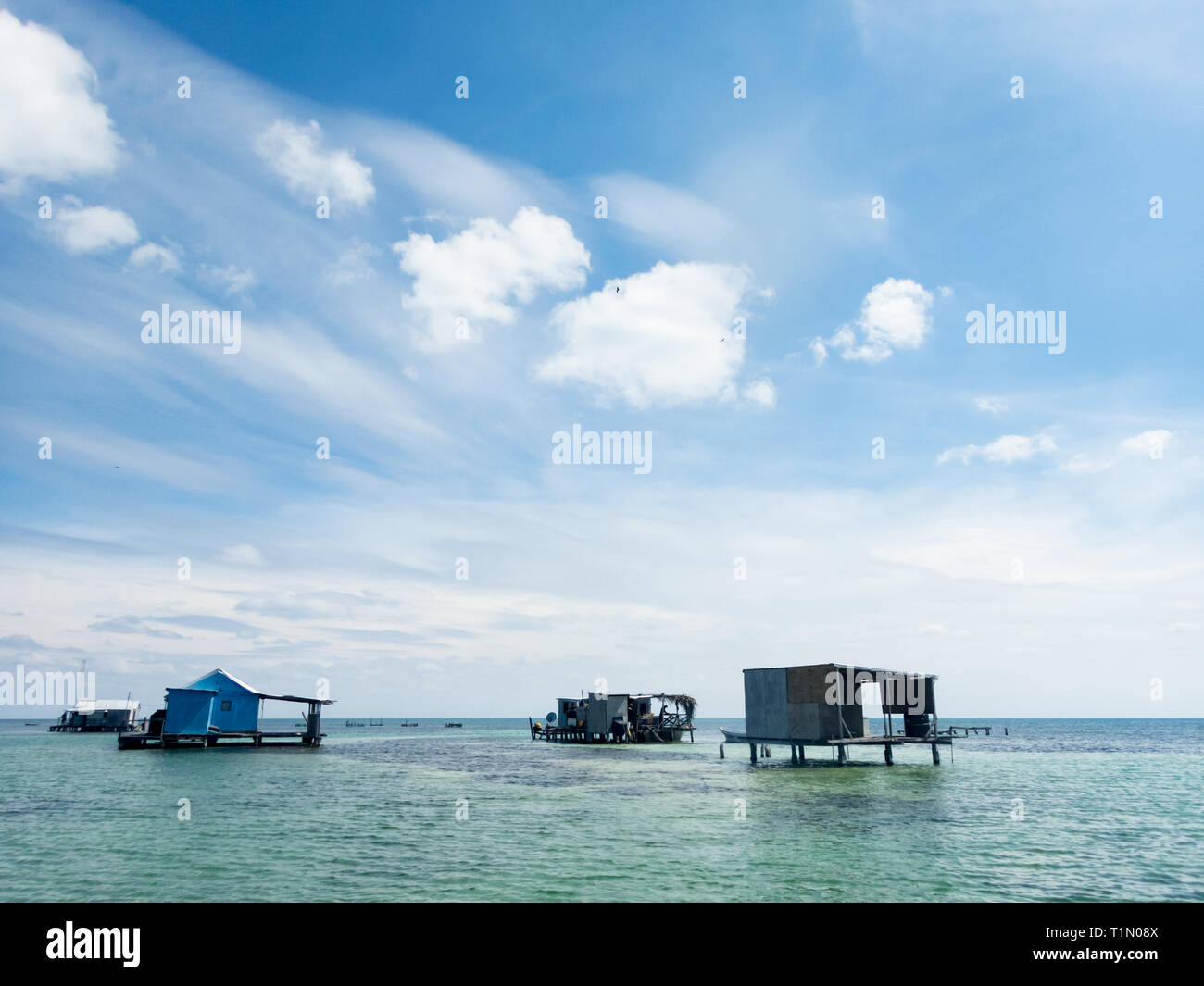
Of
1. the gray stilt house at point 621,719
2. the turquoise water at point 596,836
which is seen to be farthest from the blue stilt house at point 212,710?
the gray stilt house at point 621,719

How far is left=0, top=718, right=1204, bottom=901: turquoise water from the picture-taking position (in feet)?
60.6

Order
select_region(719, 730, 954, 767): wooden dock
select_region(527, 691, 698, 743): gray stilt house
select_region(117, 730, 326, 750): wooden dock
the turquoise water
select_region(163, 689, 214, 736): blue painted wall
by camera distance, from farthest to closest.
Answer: select_region(527, 691, 698, 743): gray stilt house → select_region(117, 730, 326, 750): wooden dock → select_region(163, 689, 214, 736): blue painted wall → select_region(719, 730, 954, 767): wooden dock → the turquoise water

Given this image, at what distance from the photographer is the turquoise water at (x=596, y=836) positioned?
18469 mm

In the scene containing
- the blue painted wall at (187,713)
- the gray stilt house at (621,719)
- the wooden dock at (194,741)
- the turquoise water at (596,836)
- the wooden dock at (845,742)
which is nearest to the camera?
the turquoise water at (596,836)

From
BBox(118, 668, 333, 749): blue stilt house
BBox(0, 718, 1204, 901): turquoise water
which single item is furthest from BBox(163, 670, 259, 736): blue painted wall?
BBox(0, 718, 1204, 901): turquoise water

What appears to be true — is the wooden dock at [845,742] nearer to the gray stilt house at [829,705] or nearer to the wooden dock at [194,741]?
the gray stilt house at [829,705]

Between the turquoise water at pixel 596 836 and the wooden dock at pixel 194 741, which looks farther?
the wooden dock at pixel 194 741

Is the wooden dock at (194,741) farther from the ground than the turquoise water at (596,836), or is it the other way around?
the turquoise water at (596,836)

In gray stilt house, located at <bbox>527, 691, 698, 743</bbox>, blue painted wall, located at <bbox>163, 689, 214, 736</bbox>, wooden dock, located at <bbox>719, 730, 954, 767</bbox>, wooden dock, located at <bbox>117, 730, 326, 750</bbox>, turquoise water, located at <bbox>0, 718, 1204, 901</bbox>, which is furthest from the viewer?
gray stilt house, located at <bbox>527, 691, 698, 743</bbox>

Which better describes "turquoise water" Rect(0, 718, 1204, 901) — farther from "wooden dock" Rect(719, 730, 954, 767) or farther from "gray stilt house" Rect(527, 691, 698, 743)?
"gray stilt house" Rect(527, 691, 698, 743)
